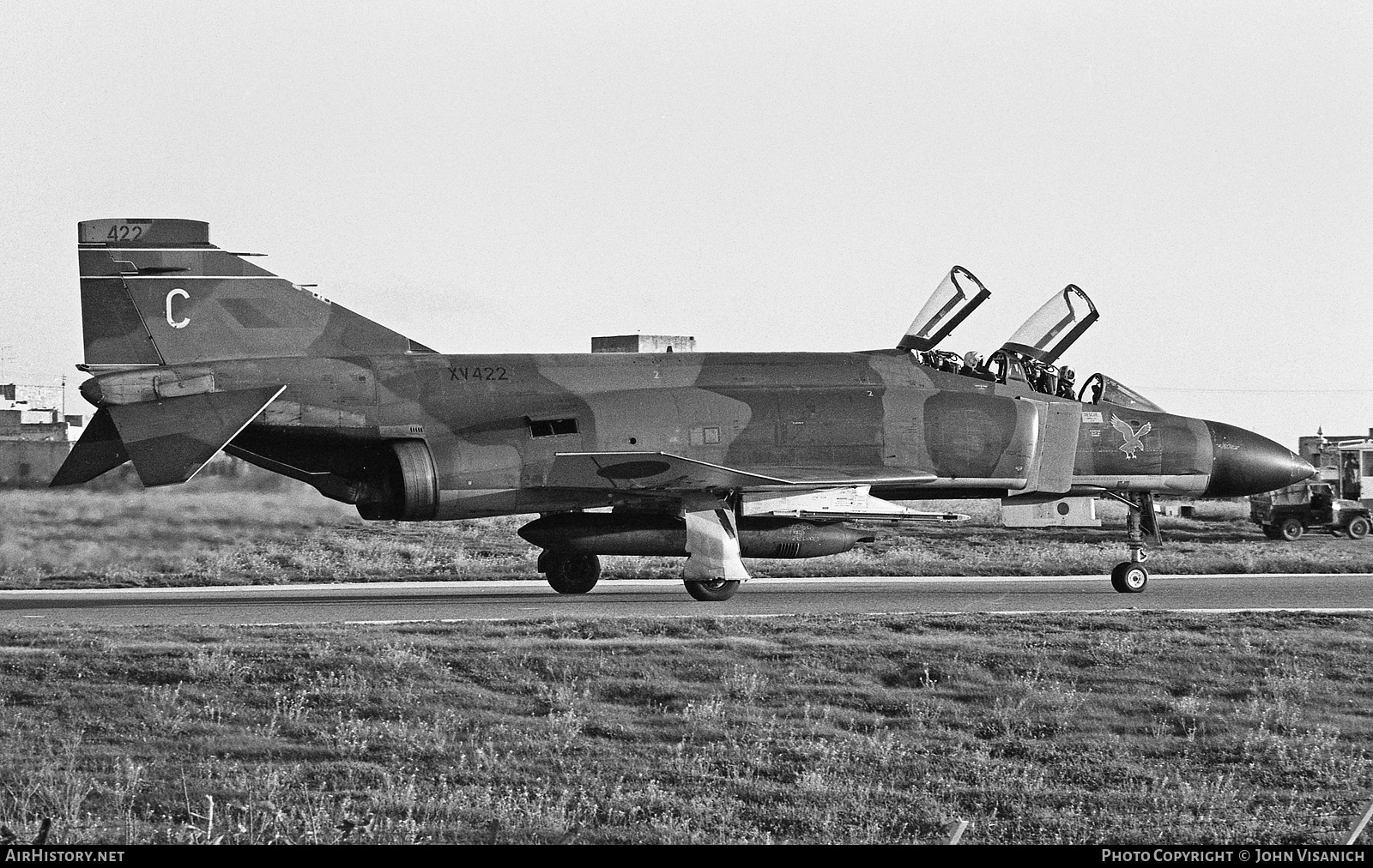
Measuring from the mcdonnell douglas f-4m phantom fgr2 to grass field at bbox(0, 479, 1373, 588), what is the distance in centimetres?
166

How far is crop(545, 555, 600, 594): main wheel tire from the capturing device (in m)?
19.8

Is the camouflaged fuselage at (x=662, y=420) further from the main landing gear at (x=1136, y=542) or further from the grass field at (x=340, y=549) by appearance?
the grass field at (x=340, y=549)

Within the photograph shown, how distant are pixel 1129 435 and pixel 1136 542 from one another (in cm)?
159

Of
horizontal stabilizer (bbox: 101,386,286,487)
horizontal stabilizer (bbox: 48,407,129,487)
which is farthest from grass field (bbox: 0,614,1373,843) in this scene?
horizontal stabilizer (bbox: 48,407,129,487)

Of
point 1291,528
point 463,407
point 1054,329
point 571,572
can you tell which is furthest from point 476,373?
point 1291,528

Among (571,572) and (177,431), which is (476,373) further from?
(177,431)

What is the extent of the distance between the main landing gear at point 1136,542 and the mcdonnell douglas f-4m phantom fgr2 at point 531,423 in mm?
65

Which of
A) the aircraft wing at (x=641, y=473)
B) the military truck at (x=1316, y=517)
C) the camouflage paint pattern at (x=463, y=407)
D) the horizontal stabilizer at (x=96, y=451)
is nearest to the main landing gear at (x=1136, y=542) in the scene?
the camouflage paint pattern at (x=463, y=407)

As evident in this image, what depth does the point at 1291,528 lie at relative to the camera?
3797 centimetres

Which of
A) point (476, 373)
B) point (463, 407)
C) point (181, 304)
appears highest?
point (181, 304)

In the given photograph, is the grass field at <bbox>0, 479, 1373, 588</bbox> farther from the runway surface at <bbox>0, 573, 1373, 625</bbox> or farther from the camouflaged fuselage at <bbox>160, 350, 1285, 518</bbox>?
the camouflaged fuselage at <bbox>160, 350, 1285, 518</bbox>

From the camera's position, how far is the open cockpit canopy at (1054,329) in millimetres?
20891

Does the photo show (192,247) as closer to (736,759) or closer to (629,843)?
(736,759)
